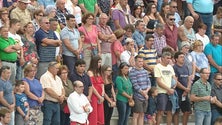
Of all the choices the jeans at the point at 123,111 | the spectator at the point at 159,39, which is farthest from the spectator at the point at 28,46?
the spectator at the point at 159,39

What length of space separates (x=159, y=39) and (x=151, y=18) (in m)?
1.07

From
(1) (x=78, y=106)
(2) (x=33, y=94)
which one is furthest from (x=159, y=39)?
(2) (x=33, y=94)

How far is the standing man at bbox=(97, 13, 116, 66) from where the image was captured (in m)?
17.8

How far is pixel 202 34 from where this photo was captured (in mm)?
20234

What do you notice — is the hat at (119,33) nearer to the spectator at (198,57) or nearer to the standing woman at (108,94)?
the standing woman at (108,94)

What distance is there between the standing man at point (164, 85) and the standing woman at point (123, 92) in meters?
0.81

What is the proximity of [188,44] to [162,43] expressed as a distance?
2.36ft

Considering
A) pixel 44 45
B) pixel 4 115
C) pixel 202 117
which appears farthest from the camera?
pixel 202 117

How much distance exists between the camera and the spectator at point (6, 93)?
14.8 meters

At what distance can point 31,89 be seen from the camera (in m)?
15.4

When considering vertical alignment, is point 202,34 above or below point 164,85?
above

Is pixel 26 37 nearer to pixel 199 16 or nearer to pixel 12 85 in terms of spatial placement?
pixel 12 85

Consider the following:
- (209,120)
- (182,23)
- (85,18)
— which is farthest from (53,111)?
(182,23)

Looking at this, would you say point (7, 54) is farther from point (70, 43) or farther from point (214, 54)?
point (214, 54)
